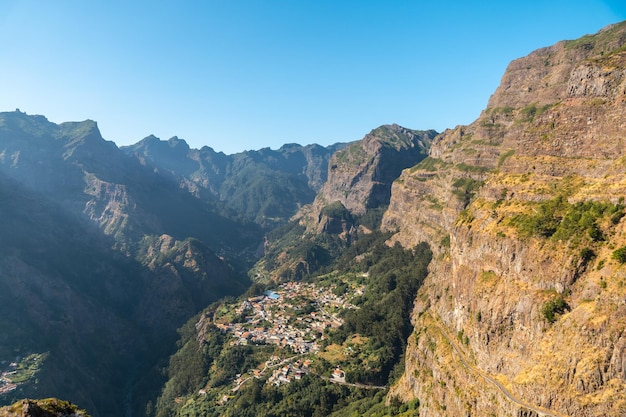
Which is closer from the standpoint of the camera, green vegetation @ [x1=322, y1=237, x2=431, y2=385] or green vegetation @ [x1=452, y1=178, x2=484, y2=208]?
green vegetation @ [x1=322, y1=237, x2=431, y2=385]

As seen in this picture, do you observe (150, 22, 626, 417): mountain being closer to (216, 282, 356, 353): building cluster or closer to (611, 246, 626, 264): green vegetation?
(611, 246, 626, 264): green vegetation

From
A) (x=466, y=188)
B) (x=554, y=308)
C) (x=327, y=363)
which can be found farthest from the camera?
(x=466, y=188)

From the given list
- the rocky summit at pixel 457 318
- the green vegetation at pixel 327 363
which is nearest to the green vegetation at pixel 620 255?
the rocky summit at pixel 457 318

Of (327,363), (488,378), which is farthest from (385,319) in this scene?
(488,378)

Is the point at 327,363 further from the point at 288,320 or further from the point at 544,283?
the point at 544,283

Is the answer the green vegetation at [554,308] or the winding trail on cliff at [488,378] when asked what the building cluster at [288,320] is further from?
the green vegetation at [554,308]

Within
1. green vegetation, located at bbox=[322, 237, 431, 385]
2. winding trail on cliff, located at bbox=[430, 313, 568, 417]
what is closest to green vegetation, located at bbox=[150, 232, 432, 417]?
green vegetation, located at bbox=[322, 237, 431, 385]

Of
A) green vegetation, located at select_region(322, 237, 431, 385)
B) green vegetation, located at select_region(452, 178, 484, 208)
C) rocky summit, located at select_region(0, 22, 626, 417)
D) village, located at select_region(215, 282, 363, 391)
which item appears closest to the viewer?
rocky summit, located at select_region(0, 22, 626, 417)
